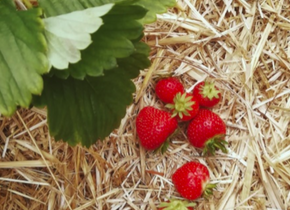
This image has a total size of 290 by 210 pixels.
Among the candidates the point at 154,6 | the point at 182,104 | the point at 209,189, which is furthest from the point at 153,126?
the point at 154,6

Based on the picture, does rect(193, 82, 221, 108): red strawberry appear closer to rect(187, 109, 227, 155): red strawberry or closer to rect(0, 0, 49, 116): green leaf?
rect(187, 109, 227, 155): red strawberry

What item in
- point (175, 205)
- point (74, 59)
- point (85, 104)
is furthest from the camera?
point (175, 205)

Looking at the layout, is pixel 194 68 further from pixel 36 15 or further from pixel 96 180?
pixel 36 15

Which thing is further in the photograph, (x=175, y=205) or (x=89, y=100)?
(x=175, y=205)

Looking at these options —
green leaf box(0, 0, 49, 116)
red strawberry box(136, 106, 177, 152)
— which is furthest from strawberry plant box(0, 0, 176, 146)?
red strawberry box(136, 106, 177, 152)

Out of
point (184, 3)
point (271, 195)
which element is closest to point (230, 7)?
point (184, 3)

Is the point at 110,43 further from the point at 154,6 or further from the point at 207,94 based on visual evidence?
the point at 207,94
